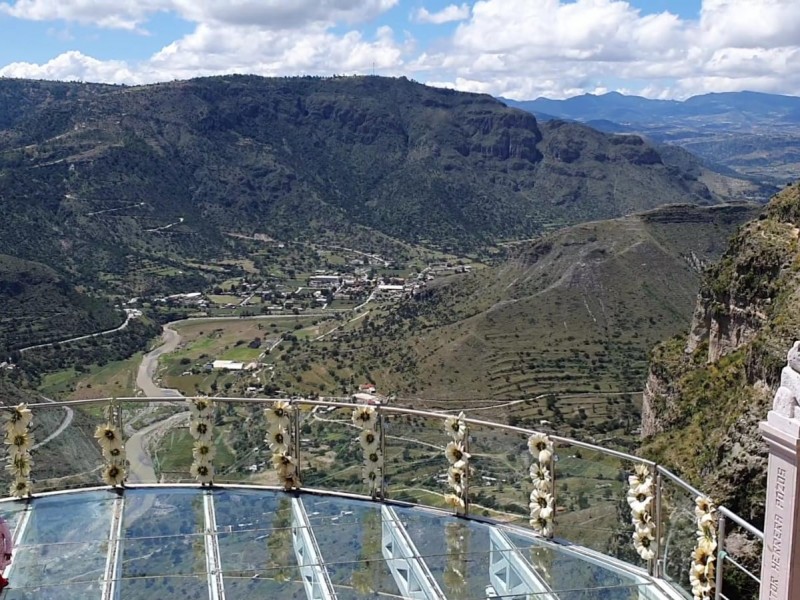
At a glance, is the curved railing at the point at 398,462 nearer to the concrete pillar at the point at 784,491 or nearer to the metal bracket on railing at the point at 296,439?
the metal bracket on railing at the point at 296,439

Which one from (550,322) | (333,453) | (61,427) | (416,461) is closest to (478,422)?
(416,461)

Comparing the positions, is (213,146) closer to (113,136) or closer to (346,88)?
(113,136)

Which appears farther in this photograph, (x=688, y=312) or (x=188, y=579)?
(x=688, y=312)

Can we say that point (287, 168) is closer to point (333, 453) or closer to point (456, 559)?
point (333, 453)

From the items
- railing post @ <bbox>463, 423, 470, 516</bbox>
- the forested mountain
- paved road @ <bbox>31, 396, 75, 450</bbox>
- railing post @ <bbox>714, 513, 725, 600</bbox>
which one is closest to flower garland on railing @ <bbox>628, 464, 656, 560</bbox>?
railing post @ <bbox>714, 513, 725, 600</bbox>

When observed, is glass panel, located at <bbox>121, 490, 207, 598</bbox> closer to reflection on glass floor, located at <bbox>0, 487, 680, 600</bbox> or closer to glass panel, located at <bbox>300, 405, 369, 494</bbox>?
reflection on glass floor, located at <bbox>0, 487, 680, 600</bbox>

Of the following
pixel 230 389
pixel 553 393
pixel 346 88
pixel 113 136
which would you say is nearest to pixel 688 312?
pixel 553 393
